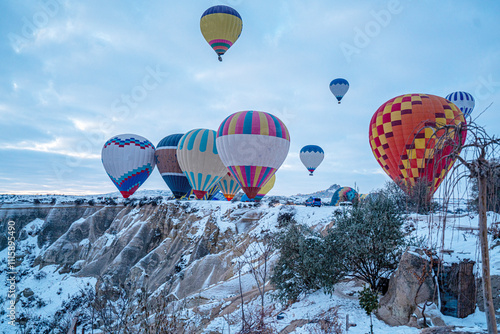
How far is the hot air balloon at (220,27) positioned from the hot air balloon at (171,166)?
13.3 meters

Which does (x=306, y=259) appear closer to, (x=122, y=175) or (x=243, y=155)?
(x=243, y=155)

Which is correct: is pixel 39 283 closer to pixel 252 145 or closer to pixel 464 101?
pixel 252 145

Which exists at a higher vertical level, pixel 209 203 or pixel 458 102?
pixel 458 102

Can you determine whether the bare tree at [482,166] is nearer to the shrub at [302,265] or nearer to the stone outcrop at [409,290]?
the stone outcrop at [409,290]

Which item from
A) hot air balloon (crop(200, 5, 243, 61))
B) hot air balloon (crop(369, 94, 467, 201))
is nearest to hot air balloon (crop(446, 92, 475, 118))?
hot air balloon (crop(369, 94, 467, 201))

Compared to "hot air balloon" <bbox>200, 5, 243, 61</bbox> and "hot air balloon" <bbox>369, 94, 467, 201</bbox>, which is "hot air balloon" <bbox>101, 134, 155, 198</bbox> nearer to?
"hot air balloon" <bbox>200, 5, 243, 61</bbox>

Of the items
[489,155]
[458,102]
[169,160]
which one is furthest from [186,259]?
[458,102]

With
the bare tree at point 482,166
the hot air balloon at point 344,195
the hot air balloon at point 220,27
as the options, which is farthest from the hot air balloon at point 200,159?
the bare tree at point 482,166

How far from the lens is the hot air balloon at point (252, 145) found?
27.9 meters

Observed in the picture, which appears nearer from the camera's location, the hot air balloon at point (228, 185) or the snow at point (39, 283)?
the snow at point (39, 283)

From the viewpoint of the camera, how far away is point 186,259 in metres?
27.0

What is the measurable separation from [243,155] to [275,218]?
6.63m

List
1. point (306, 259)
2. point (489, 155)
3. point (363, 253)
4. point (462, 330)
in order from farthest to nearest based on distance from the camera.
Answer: point (306, 259) → point (363, 253) → point (462, 330) → point (489, 155)

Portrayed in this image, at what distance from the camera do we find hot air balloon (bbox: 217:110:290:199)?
27.9 m
